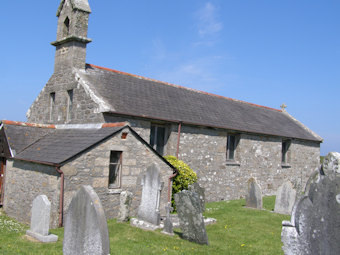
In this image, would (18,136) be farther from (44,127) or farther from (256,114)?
(256,114)

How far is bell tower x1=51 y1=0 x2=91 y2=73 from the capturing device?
1515cm

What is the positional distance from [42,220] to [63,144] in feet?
14.5

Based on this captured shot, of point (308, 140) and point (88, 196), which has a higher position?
point (308, 140)

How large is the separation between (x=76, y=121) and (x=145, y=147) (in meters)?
3.72

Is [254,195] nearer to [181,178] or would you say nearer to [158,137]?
[181,178]

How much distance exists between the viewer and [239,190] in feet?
61.6

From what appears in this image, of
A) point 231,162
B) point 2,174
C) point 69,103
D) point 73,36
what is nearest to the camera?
point 2,174

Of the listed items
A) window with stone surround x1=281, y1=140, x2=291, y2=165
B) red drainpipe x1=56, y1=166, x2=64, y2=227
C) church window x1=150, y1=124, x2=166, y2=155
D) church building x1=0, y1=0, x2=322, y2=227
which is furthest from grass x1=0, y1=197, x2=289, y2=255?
window with stone surround x1=281, y1=140, x2=291, y2=165

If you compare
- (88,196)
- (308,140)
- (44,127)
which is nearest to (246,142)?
(308,140)

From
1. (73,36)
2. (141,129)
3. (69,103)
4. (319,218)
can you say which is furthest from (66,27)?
(319,218)

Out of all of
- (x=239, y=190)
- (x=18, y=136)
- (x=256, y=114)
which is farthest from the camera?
(x=256, y=114)

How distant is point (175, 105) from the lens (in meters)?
17.2

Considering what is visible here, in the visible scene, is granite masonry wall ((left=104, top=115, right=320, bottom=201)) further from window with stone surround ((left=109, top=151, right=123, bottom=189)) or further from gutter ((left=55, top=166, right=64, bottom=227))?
gutter ((left=55, top=166, right=64, bottom=227))

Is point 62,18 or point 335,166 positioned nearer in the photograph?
point 335,166
